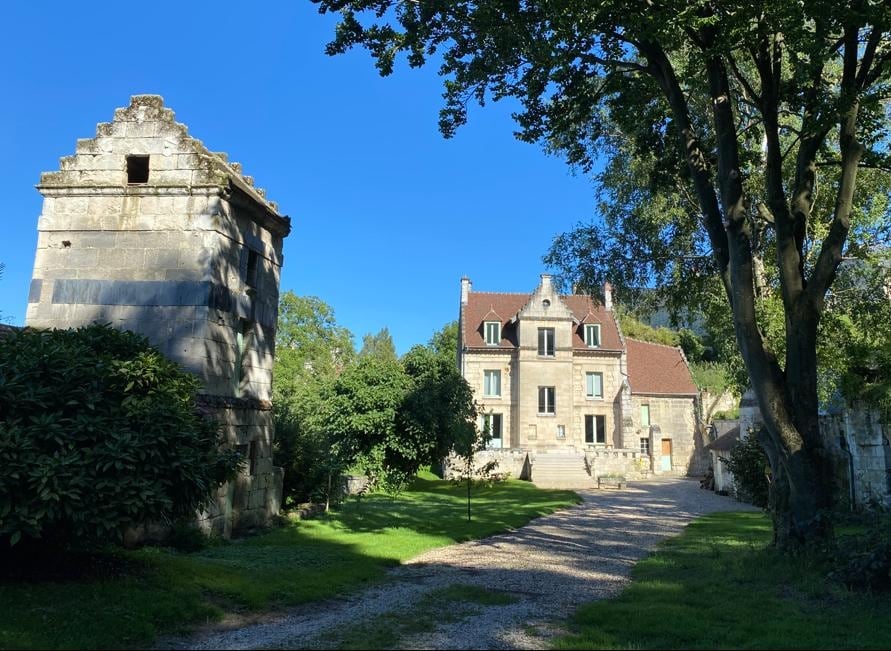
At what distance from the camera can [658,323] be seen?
6888cm

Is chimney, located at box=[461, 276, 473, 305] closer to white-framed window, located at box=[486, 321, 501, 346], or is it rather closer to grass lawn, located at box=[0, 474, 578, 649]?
white-framed window, located at box=[486, 321, 501, 346]

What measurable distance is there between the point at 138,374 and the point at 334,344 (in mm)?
41045

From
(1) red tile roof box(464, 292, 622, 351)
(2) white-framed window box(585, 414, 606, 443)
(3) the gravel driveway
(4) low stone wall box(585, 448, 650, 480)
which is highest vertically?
(1) red tile roof box(464, 292, 622, 351)

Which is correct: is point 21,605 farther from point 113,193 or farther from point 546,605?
point 113,193

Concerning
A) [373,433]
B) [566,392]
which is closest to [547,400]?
[566,392]

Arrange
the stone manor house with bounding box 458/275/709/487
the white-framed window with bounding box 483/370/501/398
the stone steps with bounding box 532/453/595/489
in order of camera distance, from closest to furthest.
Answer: the stone steps with bounding box 532/453/595/489 → the stone manor house with bounding box 458/275/709/487 → the white-framed window with bounding box 483/370/501/398

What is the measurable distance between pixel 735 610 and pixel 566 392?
3347 cm

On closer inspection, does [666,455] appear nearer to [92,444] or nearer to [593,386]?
[593,386]

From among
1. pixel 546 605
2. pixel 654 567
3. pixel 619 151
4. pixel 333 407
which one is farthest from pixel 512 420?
pixel 546 605

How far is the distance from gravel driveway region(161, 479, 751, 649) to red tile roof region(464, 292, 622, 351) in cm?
2281

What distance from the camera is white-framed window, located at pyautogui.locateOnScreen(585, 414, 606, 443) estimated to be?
41188 millimetres

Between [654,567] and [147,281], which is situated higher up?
[147,281]

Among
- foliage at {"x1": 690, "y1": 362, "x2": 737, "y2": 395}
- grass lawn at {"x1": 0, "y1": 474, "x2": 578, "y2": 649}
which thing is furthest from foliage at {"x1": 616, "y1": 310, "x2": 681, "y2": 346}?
grass lawn at {"x1": 0, "y1": 474, "x2": 578, "y2": 649}

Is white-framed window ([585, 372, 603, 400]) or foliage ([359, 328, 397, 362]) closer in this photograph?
white-framed window ([585, 372, 603, 400])
